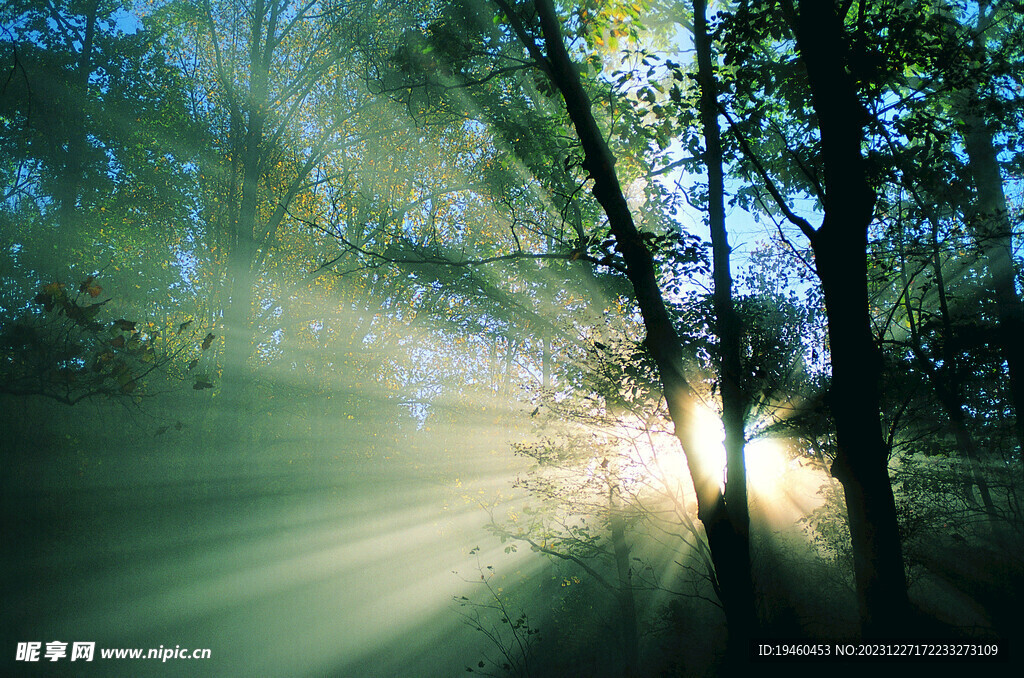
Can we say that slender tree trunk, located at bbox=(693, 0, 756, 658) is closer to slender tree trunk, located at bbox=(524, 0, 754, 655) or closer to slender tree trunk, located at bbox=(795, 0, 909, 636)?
slender tree trunk, located at bbox=(524, 0, 754, 655)

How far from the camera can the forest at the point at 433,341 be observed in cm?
795

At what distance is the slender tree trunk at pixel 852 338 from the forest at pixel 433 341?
1555 millimetres

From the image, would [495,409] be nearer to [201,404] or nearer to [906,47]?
[201,404]

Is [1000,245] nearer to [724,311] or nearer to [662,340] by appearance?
[724,311]

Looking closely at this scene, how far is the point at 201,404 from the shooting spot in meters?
13.2

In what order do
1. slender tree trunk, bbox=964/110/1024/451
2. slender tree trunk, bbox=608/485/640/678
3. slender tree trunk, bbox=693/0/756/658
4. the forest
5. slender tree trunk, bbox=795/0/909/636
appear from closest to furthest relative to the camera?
slender tree trunk, bbox=795/0/909/636, slender tree trunk, bbox=693/0/756/658, the forest, slender tree trunk, bbox=964/110/1024/451, slender tree trunk, bbox=608/485/640/678

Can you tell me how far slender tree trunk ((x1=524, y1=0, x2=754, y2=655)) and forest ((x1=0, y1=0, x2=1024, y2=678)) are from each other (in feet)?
3.25

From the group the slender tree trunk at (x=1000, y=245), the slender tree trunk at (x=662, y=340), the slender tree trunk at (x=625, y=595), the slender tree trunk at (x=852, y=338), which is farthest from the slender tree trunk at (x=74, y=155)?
the slender tree trunk at (x=1000, y=245)

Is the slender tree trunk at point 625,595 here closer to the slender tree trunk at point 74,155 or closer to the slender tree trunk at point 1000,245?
the slender tree trunk at point 1000,245

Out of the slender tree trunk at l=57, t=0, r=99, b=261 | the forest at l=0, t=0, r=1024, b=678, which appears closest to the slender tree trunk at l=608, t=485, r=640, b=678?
the forest at l=0, t=0, r=1024, b=678

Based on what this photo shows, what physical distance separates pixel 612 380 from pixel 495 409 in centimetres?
1030

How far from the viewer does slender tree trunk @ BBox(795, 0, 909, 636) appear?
3.30m

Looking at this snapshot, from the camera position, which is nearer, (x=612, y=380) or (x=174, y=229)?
(x=612, y=380)

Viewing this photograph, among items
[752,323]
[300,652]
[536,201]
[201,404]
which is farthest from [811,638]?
[201,404]
